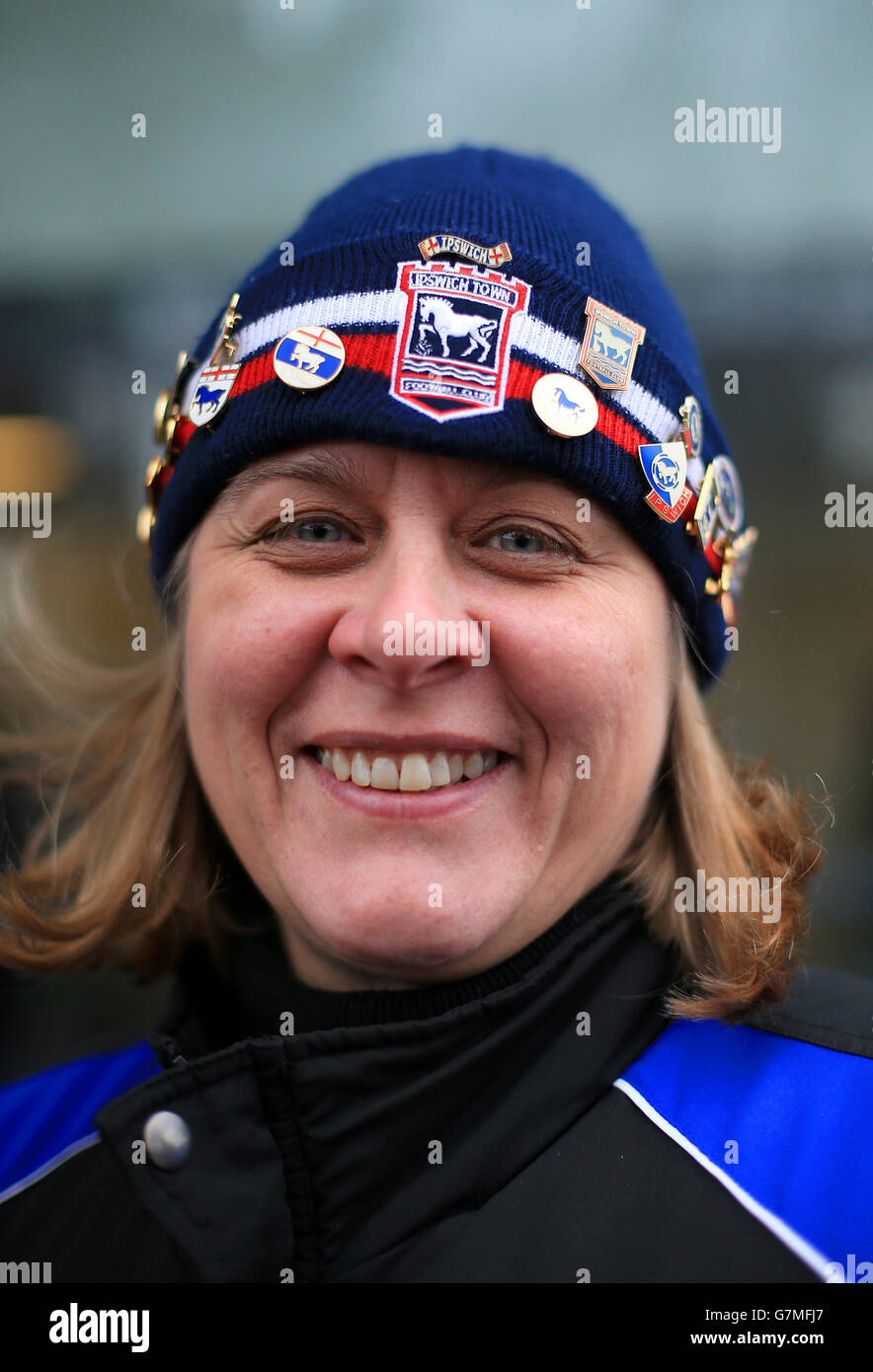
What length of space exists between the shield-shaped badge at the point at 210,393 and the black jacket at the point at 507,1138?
0.90m

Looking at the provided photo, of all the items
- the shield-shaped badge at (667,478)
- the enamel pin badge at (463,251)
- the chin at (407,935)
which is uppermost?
the enamel pin badge at (463,251)

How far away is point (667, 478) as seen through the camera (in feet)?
5.03

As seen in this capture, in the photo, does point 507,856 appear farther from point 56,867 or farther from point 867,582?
point 867,582

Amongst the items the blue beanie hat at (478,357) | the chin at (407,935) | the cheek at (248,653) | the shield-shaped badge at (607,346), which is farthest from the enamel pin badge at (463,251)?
the chin at (407,935)

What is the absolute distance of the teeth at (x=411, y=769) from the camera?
141 cm

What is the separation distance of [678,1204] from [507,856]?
1.52ft

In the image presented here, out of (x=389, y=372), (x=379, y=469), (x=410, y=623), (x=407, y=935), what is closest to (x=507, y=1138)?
(x=407, y=935)

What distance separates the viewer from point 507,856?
1.42m

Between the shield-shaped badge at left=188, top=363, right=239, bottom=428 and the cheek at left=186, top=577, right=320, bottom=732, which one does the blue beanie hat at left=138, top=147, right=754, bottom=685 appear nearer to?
the shield-shaped badge at left=188, top=363, right=239, bottom=428

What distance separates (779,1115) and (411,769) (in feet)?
2.07

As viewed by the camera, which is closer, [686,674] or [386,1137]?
[386,1137]

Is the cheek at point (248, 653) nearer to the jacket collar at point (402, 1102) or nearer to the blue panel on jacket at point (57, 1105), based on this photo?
the jacket collar at point (402, 1102)

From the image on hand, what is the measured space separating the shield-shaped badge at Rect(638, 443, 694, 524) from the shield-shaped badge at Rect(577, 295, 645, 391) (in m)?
0.11
